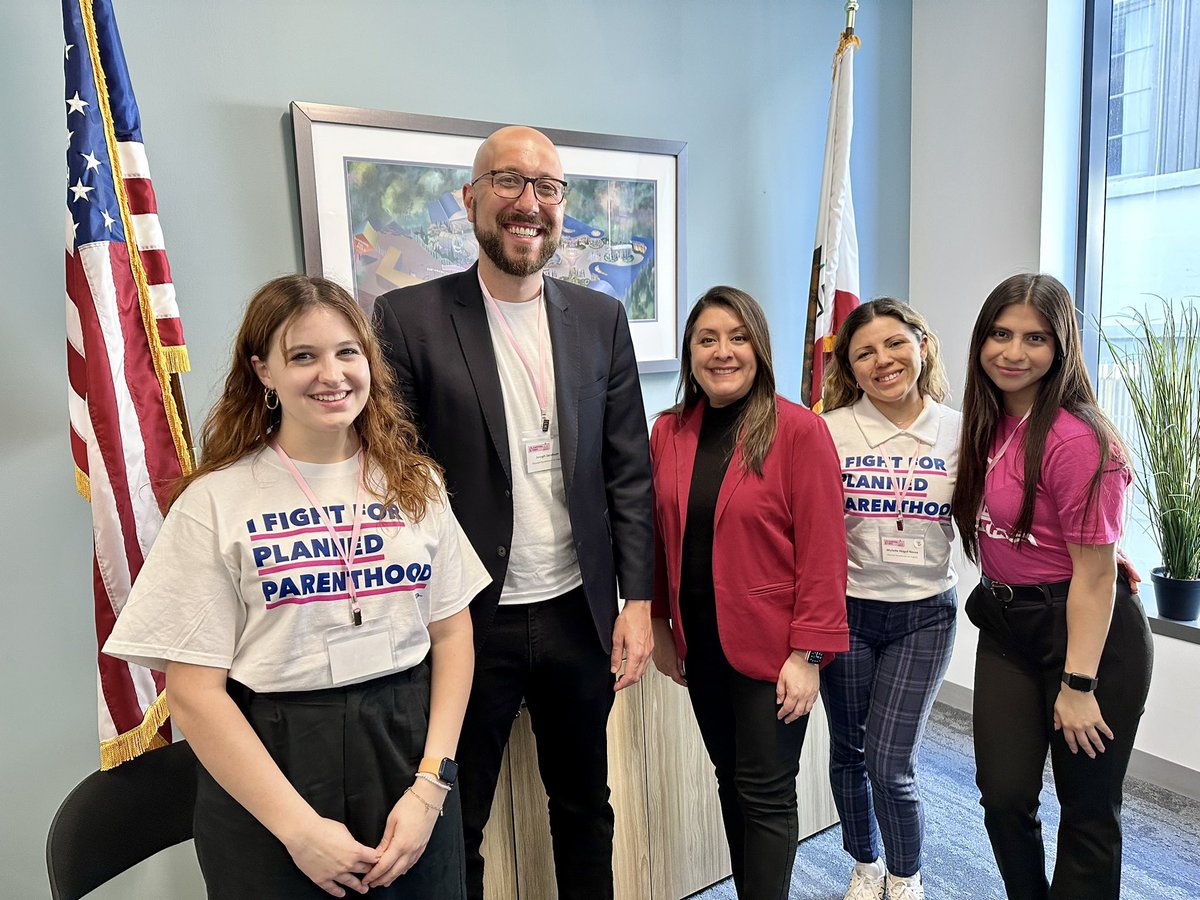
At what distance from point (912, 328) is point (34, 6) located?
2152mm

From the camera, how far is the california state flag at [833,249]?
290 centimetres

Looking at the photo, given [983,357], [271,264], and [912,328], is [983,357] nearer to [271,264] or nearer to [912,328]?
[912,328]

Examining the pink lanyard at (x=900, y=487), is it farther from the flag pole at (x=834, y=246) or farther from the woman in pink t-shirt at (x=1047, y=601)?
the flag pole at (x=834, y=246)

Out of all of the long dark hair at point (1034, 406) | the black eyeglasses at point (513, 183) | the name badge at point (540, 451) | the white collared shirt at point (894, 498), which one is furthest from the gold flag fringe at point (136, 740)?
the long dark hair at point (1034, 406)

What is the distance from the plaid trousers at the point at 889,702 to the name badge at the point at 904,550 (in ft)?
0.34

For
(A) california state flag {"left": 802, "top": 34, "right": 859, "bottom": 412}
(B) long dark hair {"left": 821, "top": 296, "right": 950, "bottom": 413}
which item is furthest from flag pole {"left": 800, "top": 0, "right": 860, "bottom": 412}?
(B) long dark hair {"left": 821, "top": 296, "right": 950, "bottom": 413}

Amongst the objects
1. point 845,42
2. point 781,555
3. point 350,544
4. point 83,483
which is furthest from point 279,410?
point 845,42

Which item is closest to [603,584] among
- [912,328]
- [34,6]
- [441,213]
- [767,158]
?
[912,328]

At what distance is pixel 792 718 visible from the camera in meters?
1.62

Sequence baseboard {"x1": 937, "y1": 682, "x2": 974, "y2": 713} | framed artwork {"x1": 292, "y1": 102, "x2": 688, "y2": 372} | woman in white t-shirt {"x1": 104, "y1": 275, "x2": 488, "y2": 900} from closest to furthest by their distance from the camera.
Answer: woman in white t-shirt {"x1": 104, "y1": 275, "x2": 488, "y2": 900} < framed artwork {"x1": 292, "y1": 102, "x2": 688, "y2": 372} < baseboard {"x1": 937, "y1": 682, "x2": 974, "y2": 713}

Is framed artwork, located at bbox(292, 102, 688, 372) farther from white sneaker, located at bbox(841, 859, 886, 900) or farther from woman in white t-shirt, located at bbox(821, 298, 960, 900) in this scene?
white sneaker, located at bbox(841, 859, 886, 900)

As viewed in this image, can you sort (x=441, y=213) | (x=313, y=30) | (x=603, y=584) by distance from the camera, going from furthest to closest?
(x=441, y=213), (x=313, y=30), (x=603, y=584)

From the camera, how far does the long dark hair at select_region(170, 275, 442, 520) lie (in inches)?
47.0

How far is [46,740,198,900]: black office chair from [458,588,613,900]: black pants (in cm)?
51
